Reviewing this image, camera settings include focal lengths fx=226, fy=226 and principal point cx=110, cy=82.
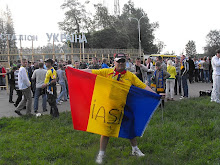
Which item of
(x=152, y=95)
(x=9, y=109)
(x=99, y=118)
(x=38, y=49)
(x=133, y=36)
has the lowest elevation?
(x=9, y=109)

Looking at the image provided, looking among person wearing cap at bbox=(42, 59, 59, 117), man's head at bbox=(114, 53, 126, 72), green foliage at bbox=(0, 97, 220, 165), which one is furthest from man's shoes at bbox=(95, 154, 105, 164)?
person wearing cap at bbox=(42, 59, 59, 117)

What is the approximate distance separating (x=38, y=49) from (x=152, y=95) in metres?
19.0

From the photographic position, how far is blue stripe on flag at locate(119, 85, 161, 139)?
14.7ft

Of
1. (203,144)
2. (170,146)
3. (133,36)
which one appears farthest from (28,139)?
(133,36)

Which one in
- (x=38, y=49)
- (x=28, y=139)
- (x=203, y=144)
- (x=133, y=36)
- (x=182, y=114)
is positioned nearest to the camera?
(x=203, y=144)

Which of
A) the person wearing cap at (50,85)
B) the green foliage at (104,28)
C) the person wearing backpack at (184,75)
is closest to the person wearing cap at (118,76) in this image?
the person wearing cap at (50,85)

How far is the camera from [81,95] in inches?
182

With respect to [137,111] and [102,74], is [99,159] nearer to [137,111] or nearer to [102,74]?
[137,111]

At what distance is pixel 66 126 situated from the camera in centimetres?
687

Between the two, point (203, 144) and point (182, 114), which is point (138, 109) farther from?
point (182, 114)

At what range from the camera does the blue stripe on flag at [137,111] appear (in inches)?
177

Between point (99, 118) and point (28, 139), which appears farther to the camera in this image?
point (28, 139)

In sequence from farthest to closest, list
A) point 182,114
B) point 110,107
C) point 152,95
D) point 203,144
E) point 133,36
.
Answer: point 133,36
point 182,114
point 203,144
point 152,95
point 110,107

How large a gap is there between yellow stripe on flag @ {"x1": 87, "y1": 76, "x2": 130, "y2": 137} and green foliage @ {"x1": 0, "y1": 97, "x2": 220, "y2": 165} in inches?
27.6
